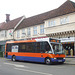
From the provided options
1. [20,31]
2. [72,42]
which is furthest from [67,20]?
[20,31]

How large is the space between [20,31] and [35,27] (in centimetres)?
617

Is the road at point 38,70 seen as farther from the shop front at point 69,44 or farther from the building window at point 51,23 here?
the building window at point 51,23

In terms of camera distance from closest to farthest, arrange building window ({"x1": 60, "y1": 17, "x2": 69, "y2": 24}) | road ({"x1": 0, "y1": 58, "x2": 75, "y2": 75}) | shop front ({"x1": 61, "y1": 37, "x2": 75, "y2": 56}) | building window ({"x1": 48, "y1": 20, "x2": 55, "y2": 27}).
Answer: road ({"x1": 0, "y1": 58, "x2": 75, "y2": 75}), shop front ({"x1": 61, "y1": 37, "x2": 75, "y2": 56}), building window ({"x1": 60, "y1": 17, "x2": 69, "y2": 24}), building window ({"x1": 48, "y1": 20, "x2": 55, "y2": 27})

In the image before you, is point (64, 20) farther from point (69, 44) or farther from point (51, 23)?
point (69, 44)

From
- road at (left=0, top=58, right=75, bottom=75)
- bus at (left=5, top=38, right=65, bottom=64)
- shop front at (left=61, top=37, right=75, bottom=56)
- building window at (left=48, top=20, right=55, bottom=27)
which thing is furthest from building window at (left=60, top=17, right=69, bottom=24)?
road at (left=0, top=58, right=75, bottom=75)

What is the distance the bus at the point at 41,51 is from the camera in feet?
46.6

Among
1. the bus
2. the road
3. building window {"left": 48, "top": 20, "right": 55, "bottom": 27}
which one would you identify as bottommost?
→ the road

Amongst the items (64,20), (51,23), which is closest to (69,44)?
(64,20)

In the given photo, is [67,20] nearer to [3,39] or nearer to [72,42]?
[72,42]

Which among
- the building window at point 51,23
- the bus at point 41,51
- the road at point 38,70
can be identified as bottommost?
the road at point 38,70

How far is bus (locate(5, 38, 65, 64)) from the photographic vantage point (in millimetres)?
14216

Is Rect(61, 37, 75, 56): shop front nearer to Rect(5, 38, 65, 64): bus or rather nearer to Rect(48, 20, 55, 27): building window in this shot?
Rect(48, 20, 55, 27): building window

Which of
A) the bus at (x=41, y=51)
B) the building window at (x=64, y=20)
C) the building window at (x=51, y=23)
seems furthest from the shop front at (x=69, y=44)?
the bus at (x=41, y=51)

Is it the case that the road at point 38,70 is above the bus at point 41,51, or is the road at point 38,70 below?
below
